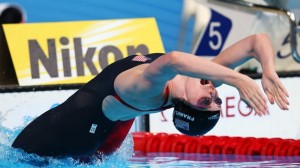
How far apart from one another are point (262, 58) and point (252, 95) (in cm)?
59

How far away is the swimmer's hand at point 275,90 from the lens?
13.9 feet

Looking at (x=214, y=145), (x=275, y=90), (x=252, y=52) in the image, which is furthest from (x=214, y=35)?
(x=275, y=90)

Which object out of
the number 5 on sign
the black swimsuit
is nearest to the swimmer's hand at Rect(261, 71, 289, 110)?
the black swimsuit

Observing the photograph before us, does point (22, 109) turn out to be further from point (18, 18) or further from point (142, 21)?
point (18, 18)

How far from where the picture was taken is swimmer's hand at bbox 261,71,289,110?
425cm

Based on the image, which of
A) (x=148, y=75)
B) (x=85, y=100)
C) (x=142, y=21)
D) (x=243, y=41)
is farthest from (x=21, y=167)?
(x=142, y=21)

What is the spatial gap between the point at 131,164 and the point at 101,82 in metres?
1.14

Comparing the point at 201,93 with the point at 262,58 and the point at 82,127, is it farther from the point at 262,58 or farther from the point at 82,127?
the point at 82,127

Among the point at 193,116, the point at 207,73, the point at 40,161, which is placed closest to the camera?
the point at 207,73

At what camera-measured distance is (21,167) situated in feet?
18.2

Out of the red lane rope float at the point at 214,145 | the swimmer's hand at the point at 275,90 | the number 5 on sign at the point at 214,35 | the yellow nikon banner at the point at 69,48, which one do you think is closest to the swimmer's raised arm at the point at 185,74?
the swimmer's hand at the point at 275,90

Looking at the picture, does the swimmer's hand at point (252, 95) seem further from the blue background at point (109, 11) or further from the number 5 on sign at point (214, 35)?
the blue background at point (109, 11)

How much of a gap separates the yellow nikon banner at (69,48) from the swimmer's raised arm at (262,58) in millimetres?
2655

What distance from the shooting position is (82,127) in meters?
5.38
